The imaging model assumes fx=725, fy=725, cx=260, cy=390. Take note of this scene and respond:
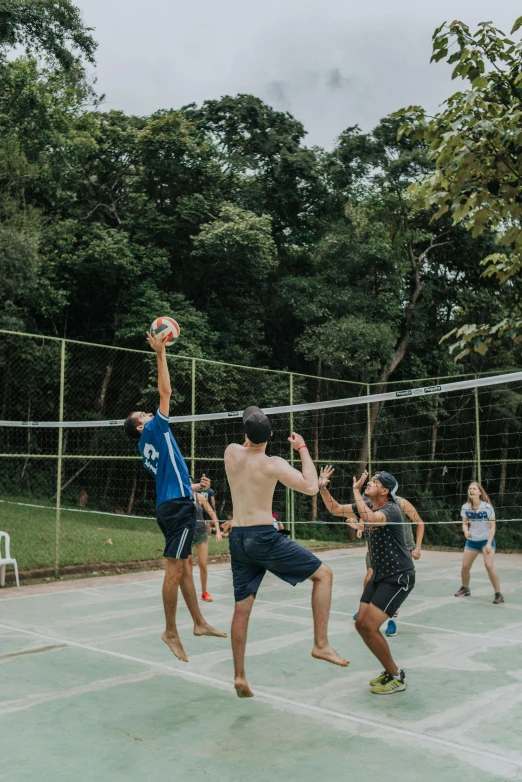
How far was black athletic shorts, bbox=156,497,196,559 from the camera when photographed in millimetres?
4832

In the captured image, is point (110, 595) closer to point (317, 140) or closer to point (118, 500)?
point (118, 500)

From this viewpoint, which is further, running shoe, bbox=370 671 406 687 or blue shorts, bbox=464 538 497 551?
blue shorts, bbox=464 538 497 551

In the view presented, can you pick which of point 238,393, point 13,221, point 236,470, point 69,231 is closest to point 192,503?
point 236,470

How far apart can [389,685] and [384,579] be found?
0.72 metres

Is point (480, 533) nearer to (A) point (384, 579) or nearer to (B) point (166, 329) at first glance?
(A) point (384, 579)

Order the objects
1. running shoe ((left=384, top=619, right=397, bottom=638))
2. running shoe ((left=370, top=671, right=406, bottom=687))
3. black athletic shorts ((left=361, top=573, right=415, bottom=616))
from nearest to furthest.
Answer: black athletic shorts ((left=361, top=573, right=415, bottom=616)) < running shoe ((left=370, top=671, right=406, bottom=687)) < running shoe ((left=384, top=619, right=397, bottom=638))

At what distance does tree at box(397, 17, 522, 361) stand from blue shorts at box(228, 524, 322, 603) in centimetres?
196

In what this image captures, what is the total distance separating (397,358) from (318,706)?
1809 centimetres

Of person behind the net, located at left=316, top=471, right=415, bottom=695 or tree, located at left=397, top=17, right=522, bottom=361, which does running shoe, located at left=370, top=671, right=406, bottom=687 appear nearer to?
person behind the net, located at left=316, top=471, right=415, bottom=695

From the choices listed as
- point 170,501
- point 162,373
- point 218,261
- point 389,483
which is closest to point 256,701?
point 170,501

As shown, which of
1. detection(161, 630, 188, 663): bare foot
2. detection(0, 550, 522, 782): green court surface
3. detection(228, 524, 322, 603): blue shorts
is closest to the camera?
detection(0, 550, 522, 782): green court surface

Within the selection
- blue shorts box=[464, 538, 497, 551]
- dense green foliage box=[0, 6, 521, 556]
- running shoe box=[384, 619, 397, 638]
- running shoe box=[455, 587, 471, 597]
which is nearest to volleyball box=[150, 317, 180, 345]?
running shoe box=[384, 619, 397, 638]

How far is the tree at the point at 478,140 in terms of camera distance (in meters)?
4.70

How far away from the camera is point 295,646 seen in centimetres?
641
